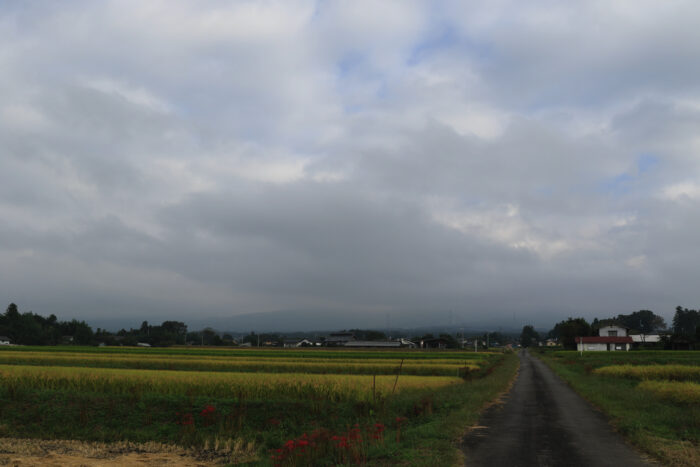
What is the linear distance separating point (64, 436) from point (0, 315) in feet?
445

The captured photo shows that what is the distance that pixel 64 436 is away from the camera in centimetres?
1684

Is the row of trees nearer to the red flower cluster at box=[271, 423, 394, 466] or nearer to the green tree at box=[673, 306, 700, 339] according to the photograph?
the red flower cluster at box=[271, 423, 394, 466]

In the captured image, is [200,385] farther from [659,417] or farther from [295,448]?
[659,417]

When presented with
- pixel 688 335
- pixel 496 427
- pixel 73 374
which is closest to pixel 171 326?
pixel 688 335

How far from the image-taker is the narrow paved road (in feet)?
36.0

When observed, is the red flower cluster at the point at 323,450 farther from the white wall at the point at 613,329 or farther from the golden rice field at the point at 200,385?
the white wall at the point at 613,329

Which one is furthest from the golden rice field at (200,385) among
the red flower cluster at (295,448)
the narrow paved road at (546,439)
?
the red flower cluster at (295,448)

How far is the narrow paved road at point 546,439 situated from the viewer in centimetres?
1098

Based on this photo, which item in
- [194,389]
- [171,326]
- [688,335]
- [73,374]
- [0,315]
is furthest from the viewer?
[171,326]

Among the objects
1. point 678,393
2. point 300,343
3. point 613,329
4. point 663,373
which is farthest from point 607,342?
point 678,393

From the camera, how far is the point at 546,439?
43.3ft

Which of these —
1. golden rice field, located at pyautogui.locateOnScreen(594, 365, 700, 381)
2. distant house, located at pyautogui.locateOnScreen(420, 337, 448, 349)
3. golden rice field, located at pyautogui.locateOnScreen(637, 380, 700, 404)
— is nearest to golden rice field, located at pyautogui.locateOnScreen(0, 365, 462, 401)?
golden rice field, located at pyautogui.locateOnScreen(637, 380, 700, 404)

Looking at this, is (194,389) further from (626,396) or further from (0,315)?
(0,315)

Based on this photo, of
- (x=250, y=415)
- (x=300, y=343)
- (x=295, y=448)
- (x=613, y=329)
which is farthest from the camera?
(x=300, y=343)
